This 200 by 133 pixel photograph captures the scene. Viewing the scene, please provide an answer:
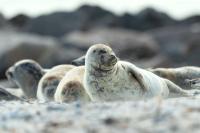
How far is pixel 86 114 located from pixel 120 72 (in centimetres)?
269

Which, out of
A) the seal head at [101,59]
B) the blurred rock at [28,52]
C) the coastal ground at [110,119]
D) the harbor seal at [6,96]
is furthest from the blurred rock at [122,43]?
the coastal ground at [110,119]

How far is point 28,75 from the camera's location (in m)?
14.1

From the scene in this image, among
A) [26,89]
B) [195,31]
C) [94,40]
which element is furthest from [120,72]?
[195,31]

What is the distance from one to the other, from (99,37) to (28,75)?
2711cm

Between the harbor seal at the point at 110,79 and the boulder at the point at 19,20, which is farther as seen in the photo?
the boulder at the point at 19,20

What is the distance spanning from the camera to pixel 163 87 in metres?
9.65

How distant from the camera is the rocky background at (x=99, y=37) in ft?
101

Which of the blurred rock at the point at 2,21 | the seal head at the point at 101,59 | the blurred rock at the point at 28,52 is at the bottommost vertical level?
the seal head at the point at 101,59

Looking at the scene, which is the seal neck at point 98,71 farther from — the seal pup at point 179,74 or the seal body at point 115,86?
the seal pup at point 179,74

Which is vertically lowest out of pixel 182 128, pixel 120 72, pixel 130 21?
pixel 182 128

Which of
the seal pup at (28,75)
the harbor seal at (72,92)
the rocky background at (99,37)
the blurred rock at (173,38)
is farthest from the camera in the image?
the blurred rock at (173,38)

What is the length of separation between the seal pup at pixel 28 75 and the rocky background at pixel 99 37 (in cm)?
1509

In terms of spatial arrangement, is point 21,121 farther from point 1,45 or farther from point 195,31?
point 195,31

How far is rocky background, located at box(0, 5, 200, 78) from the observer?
30875mm
